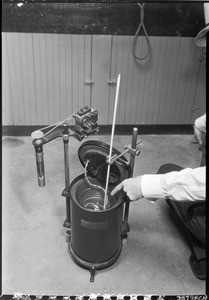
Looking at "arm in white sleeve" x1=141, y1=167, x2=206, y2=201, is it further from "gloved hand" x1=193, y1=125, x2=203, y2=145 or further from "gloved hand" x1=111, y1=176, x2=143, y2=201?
"gloved hand" x1=193, y1=125, x2=203, y2=145

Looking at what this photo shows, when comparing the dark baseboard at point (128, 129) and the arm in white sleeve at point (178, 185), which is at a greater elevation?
the arm in white sleeve at point (178, 185)

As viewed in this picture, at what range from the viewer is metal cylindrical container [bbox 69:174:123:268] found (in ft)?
5.30

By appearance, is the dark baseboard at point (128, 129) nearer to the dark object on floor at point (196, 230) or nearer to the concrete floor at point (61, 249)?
the concrete floor at point (61, 249)

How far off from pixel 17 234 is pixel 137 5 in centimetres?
177

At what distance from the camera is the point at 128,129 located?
10.1 feet

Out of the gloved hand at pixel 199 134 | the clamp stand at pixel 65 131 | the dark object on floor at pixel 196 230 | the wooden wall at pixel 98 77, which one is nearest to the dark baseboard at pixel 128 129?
the wooden wall at pixel 98 77

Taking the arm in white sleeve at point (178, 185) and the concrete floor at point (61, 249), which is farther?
the concrete floor at point (61, 249)

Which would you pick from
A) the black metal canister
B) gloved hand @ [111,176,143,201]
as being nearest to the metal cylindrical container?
the black metal canister

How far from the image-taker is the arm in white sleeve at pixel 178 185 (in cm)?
138

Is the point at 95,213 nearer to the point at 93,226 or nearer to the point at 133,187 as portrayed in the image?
the point at 93,226

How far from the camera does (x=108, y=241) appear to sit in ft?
5.66

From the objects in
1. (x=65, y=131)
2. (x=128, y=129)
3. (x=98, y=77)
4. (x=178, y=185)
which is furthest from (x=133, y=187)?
(x=128, y=129)

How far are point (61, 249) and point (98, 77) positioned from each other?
1.40 m

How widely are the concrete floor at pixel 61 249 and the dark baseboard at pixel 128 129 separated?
0.36 metres
